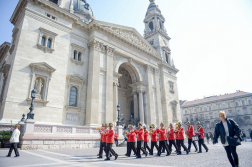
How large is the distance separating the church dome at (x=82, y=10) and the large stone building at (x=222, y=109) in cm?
5440

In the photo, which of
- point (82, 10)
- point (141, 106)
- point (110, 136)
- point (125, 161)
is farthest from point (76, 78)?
point (82, 10)

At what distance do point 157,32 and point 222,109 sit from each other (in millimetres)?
43050

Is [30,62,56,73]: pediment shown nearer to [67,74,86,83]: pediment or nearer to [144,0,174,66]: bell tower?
[67,74,86,83]: pediment

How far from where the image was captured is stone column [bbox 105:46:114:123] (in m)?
20.1

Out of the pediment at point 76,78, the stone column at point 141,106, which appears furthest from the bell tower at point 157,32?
the pediment at point 76,78

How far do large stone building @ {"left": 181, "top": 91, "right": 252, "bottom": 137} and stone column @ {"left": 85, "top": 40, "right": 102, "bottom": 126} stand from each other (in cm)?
5382

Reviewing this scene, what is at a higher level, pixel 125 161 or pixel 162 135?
pixel 162 135

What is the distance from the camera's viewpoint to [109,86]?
70.0 feet

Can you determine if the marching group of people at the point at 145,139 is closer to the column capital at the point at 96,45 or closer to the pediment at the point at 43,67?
the pediment at the point at 43,67

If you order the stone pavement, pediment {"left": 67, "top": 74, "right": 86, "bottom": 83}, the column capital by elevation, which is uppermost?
the column capital

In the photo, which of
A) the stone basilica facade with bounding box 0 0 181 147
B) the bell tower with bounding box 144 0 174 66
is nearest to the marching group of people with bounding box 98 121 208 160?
the stone basilica facade with bounding box 0 0 181 147

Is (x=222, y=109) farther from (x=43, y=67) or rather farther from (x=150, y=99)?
(x=43, y=67)

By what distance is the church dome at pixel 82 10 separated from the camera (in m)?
32.8

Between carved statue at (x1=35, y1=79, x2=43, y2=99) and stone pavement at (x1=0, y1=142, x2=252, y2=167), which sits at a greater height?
carved statue at (x1=35, y1=79, x2=43, y2=99)
